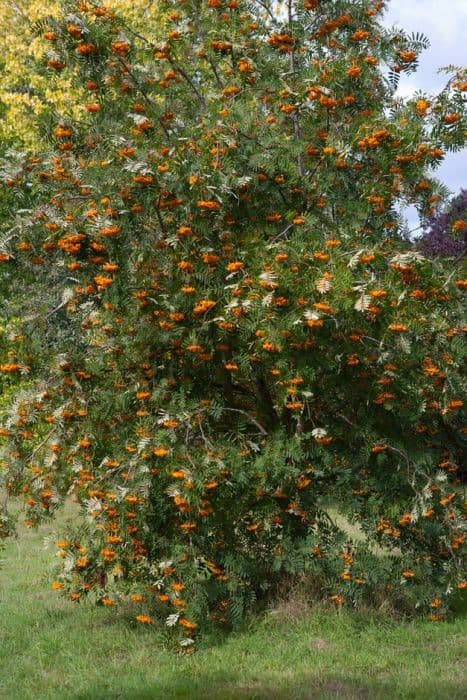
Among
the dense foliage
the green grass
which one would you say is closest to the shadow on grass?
the green grass

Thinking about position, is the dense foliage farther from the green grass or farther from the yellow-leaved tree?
the yellow-leaved tree

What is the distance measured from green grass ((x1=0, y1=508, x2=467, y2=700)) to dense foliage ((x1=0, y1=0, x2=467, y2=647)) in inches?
10.1

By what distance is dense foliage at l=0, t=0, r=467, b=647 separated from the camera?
210 inches

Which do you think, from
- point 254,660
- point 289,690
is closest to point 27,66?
point 254,660

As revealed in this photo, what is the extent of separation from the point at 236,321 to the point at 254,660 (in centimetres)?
216

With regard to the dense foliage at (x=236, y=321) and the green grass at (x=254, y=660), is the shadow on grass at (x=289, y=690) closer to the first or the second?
the green grass at (x=254, y=660)

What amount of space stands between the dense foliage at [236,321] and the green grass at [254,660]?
0.84 ft

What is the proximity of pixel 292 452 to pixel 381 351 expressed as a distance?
34.5 inches

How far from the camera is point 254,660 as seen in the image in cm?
548

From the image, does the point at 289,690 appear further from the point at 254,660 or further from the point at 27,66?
the point at 27,66

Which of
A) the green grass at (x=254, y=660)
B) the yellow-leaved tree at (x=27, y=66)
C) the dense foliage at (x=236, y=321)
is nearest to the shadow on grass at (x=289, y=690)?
the green grass at (x=254, y=660)

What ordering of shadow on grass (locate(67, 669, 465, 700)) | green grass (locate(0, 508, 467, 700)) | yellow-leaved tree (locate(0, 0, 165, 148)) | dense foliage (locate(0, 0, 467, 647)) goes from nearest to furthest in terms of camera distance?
shadow on grass (locate(67, 669, 465, 700)) < green grass (locate(0, 508, 467, 700)) < dense foliage (locate(0, 0, 467, 647)) < yellow-leaved tree (locate(0, 0, 165, 148))

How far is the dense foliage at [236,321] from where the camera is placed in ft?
17.5

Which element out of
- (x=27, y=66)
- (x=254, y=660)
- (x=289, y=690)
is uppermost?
(x=27, y=66)
